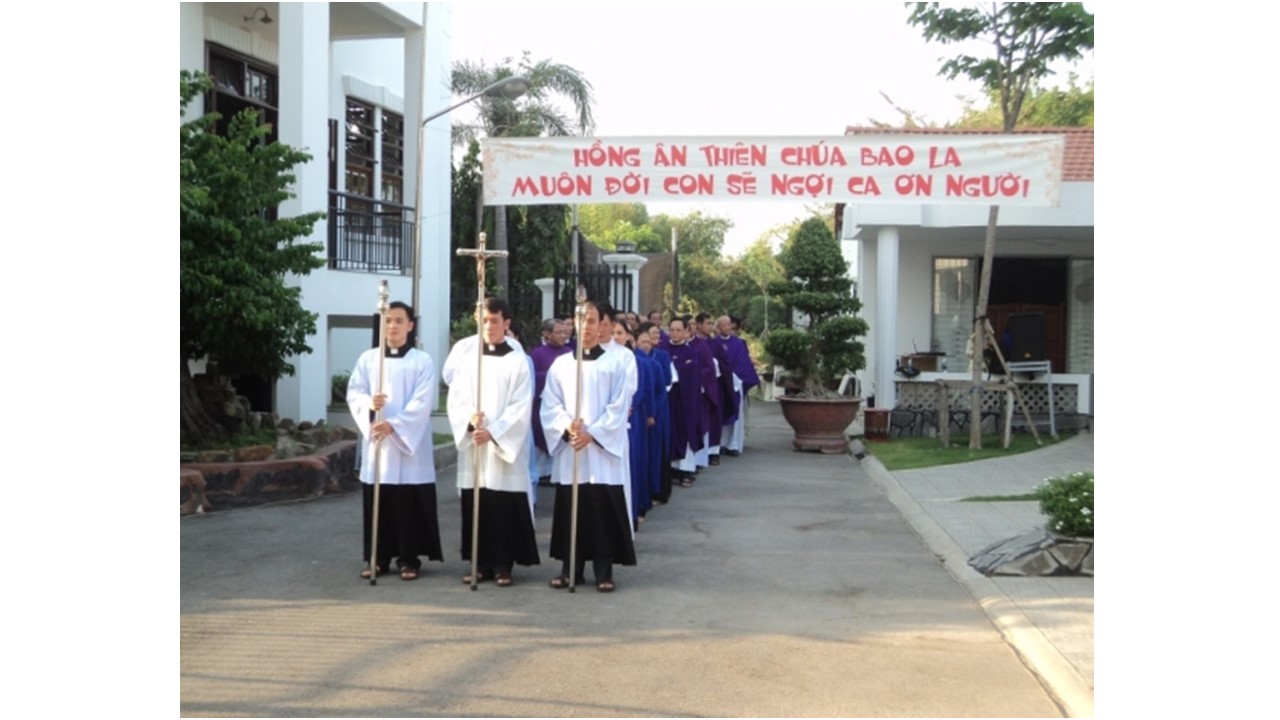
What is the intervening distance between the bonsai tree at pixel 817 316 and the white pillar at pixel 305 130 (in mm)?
6339

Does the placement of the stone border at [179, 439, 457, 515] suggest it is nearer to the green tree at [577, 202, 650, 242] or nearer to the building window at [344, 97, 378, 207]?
→ the building window at [344, 97, 378, 207]

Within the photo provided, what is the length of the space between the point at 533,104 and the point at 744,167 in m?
21.2

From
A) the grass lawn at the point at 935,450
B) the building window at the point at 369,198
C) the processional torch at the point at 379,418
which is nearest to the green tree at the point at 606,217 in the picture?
the building window at the point at 369,198

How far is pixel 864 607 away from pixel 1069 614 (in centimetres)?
116

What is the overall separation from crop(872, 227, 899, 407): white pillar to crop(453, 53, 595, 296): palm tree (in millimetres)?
10931

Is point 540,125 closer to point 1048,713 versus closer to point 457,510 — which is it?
point 457,510

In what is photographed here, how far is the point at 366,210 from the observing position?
20.8m

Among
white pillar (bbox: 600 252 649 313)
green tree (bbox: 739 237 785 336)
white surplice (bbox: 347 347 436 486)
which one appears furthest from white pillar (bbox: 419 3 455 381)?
green tree (bbox: 739 237 785 336)

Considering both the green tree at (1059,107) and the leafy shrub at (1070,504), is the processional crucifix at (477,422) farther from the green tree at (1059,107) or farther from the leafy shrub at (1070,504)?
the green tree at (1059,107)

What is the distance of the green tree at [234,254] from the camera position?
11992mm

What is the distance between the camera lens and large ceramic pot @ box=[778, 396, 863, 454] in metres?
18.0

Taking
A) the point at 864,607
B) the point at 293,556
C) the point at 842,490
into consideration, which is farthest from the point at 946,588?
the point at 842,490

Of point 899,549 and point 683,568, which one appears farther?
point 899,549

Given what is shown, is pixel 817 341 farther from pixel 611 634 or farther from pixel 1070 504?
pixel 611 634
